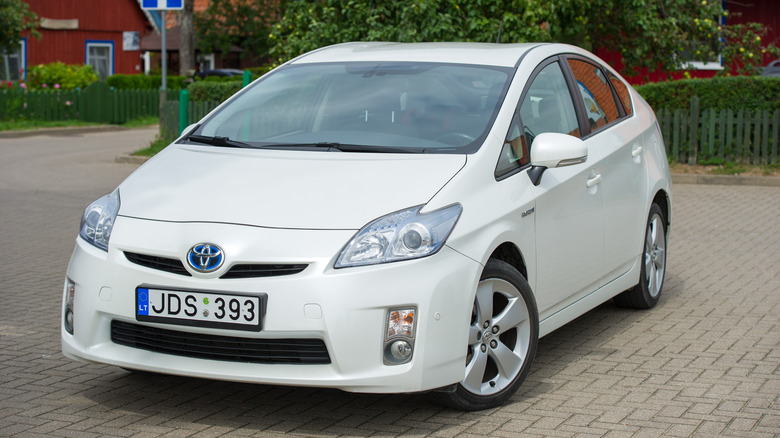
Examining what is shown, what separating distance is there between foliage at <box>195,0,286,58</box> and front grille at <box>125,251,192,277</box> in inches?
2184

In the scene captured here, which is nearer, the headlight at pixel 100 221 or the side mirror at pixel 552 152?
the headlight at pixel 100 221

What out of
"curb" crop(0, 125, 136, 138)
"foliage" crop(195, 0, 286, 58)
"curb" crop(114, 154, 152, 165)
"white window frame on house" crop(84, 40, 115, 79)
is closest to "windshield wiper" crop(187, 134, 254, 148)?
"curb" crop(114, 154, 152, 165)

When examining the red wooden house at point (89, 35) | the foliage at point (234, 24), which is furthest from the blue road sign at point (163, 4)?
the foliage at point (234, 24)

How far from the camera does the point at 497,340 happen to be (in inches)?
193

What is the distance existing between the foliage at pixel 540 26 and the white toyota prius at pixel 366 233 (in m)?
10.3

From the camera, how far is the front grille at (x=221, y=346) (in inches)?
172

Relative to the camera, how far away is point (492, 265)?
15.7ft

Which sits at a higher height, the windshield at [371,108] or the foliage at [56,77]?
the foliage at [56,77]

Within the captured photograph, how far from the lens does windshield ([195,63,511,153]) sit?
5.28 metres

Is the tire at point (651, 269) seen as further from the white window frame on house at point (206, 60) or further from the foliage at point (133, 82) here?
the white window frame on house at point (206, 60)

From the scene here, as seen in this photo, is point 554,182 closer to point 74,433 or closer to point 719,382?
point 719,382

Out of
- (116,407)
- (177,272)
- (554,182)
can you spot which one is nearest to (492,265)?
(554,182)

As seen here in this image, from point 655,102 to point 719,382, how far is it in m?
11.0

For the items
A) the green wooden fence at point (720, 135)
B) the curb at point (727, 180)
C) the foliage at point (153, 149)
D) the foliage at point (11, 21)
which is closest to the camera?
the curb at point (727, 180)
